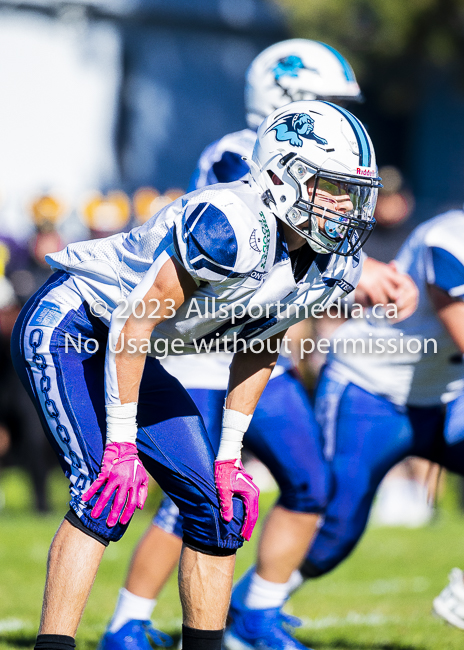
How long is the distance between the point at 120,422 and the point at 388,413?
150cm

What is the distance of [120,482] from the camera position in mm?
2465

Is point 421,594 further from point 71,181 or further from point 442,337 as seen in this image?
point 71,181

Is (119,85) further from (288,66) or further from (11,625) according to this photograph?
(11,625)

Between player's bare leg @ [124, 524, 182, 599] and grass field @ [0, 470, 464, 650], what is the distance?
45 cm

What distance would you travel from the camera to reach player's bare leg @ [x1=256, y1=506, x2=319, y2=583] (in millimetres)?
3543

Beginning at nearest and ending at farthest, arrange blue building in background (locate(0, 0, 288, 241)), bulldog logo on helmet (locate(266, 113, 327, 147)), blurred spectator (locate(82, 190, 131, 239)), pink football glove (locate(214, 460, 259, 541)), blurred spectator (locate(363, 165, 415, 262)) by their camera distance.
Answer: bulldog logo on helmet (locate(266, 113, 327, 147)) → pink football glove (locate(214, 460, 259, 541)) → blurred spectator (locate(363, 165, 415, 262)) → blurred spectator (locate(82, 190, 131, 239)) → blue building in background (locate(0, 0, 288, 241))

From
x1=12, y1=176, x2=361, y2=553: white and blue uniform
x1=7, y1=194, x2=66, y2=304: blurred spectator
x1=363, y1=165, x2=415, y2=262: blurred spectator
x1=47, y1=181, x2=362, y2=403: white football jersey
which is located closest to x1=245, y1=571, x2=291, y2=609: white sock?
x1=12, y1=176, x2=361, y2=553: white and blue uniform

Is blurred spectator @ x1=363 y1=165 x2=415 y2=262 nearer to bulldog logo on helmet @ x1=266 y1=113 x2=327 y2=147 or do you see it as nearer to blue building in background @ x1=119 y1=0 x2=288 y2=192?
bulldog logo on helmet @ x1=266 y1=113 x2=327 y2=147

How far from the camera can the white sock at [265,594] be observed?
3.59 meters

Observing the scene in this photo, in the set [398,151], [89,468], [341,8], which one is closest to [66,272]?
[89,468]

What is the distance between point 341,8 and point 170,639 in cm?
1003

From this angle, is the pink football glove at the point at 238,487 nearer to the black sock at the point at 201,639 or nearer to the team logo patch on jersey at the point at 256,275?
the black sock at the point at 201,639

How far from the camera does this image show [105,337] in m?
2.78

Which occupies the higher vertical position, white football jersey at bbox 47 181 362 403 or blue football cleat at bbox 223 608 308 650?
white football jersey at bbox 47 181 362 403
